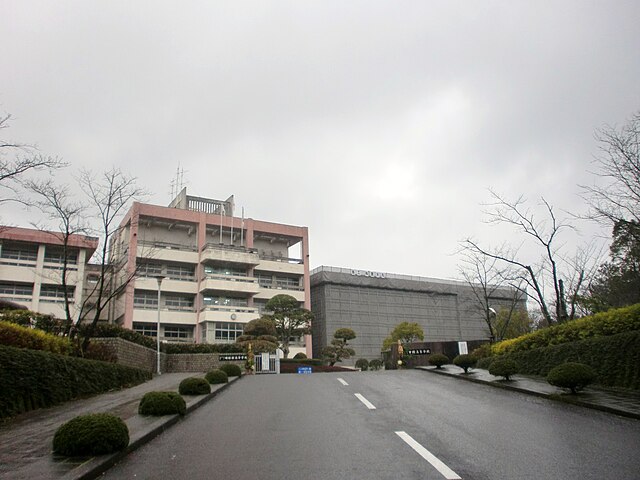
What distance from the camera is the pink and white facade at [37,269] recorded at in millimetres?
41656

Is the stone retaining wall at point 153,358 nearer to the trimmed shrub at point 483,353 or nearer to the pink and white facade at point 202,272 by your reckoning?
the pink and white facade at point 202,272

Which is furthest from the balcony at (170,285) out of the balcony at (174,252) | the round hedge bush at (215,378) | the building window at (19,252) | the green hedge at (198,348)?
the round hedge bush at (215,378)

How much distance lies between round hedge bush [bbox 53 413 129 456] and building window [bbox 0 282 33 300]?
140 feet

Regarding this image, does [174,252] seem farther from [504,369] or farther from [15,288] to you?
[504,369]

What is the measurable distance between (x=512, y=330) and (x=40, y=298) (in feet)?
138

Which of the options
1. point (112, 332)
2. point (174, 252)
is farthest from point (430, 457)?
point (174, 252)

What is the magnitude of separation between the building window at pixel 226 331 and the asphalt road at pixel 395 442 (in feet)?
120

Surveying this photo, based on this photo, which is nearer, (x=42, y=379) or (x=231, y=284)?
(x=42, y=379)

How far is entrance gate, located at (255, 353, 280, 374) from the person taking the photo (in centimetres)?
3103

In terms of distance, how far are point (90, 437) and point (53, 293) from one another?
142ft

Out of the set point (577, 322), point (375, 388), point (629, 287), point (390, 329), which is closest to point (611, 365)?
point (577, 322)

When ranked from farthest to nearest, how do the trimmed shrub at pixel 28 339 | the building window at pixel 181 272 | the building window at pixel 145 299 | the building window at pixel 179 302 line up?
the building window at pixel 181 272, the building window at pixel 179 302, the building window at pixel 145 299, the trimmed shrub at pixel 28 339

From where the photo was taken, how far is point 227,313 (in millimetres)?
46469

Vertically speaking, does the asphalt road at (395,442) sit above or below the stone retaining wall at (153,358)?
below
